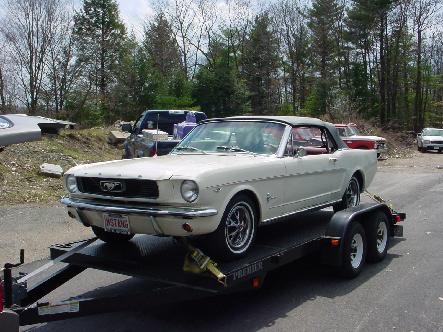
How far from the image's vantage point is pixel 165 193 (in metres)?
4.33

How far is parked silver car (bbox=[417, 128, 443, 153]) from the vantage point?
3112 cm

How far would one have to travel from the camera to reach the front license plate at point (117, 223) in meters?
4.50

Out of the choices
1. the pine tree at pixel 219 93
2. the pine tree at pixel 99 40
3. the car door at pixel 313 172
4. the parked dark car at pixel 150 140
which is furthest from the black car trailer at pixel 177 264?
the pine tree at pixel 99 40

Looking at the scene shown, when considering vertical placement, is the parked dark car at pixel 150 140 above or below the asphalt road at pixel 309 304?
above

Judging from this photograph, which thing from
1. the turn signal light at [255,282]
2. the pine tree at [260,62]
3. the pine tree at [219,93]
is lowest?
the turn signal light at [255,282]

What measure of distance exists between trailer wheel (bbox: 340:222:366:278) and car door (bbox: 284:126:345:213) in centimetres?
61

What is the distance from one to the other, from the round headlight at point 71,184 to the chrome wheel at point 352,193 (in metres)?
3.93

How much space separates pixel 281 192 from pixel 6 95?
113 ft

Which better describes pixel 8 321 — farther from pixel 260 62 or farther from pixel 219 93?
pixel 260 62

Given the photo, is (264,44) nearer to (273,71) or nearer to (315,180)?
(273,71)

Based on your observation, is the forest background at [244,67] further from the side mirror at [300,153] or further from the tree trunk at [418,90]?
the side mirror at [300,153]

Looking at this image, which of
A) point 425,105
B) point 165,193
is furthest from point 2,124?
point 425,105

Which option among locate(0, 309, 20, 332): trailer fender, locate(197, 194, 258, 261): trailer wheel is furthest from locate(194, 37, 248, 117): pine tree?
locate(0, 309, 20, 332): trailer fender

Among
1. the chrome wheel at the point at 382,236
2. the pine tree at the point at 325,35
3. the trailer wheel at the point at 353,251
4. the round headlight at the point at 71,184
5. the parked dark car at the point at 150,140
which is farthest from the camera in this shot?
the pine tree at the point at 325,35
